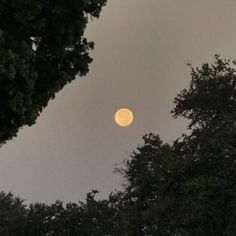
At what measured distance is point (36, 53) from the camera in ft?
48.1

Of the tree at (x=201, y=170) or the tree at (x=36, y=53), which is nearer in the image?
the tree at (x=36, y=53)

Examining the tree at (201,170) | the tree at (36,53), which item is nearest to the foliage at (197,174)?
the tree at (201,170)

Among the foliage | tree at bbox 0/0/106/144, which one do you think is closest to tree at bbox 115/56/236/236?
the foliage

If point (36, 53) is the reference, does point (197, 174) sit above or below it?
above

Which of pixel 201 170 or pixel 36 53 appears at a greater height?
pixel 201 170

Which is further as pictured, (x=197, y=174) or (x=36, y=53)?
(x=197, y=174)

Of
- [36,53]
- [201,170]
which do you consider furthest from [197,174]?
[36,53]

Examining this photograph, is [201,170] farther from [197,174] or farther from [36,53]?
[36,53]

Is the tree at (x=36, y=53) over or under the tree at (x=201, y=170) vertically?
under

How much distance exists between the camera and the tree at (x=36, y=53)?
42.7 ft

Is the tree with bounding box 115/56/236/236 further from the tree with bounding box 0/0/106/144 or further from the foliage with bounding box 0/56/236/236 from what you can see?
the tree with bounding box 0/0/106/144

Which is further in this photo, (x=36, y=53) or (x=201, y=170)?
(x=201, y=170)

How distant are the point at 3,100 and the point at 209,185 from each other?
14.2 meters

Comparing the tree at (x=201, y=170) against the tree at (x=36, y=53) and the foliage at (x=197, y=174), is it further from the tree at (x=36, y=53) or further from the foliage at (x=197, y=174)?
the tree at (x=36, y=53)
